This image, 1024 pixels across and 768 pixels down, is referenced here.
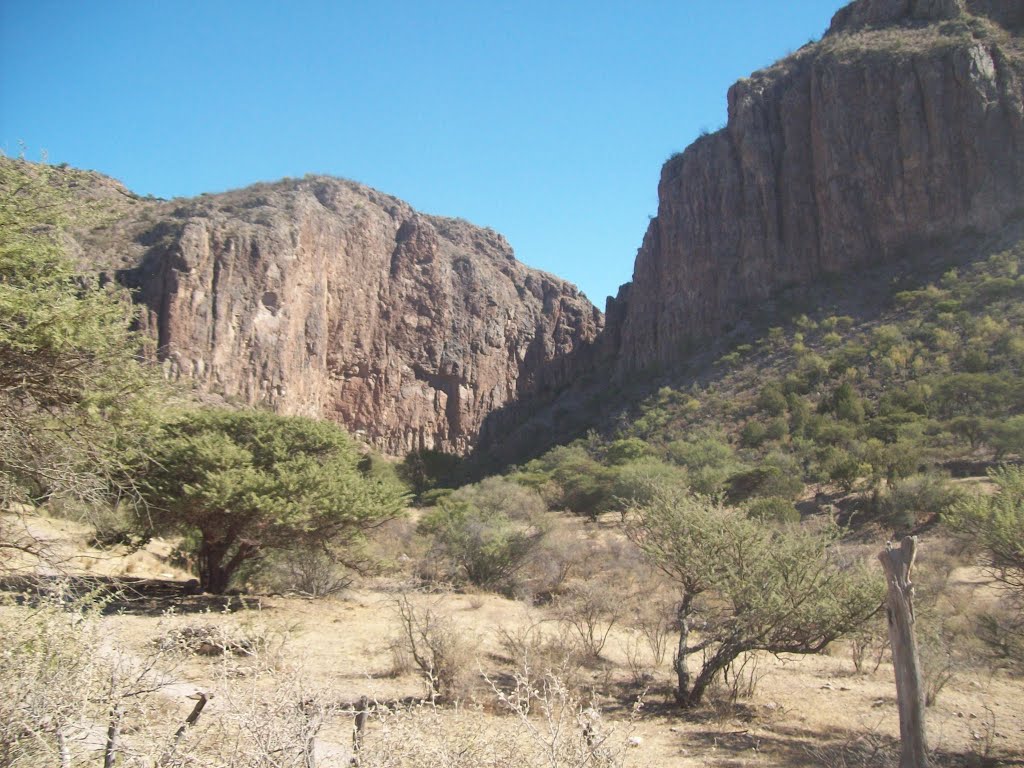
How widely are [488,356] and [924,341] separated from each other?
38.9 metres

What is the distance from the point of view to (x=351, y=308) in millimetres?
57344

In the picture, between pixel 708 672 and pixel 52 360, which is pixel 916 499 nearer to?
pixel 708 672

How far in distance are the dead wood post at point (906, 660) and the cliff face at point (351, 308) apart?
42013mm

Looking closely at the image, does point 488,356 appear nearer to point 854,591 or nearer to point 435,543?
point 435,543

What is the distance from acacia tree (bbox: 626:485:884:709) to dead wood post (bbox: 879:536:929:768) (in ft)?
6.24

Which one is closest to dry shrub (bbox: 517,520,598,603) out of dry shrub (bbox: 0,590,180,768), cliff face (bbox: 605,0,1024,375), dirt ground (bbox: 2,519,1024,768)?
dirt ground (bbox: 2,519,1024,768)

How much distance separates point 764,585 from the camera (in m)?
7.21

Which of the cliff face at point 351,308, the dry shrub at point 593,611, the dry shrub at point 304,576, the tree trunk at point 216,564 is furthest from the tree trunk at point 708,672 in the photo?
the cliff face at point 351,308

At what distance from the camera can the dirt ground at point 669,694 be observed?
598 cm

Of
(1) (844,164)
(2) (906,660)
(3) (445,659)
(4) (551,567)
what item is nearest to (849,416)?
(4) (551,567)

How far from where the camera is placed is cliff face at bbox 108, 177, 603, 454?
46.2m

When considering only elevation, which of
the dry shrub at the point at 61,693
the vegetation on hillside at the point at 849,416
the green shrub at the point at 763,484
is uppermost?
the vegetation on hillside at the point at 849,416

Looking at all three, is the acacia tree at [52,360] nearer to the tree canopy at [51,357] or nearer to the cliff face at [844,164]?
the tree canopy at [51,357]

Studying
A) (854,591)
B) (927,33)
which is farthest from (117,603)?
(927,33)
